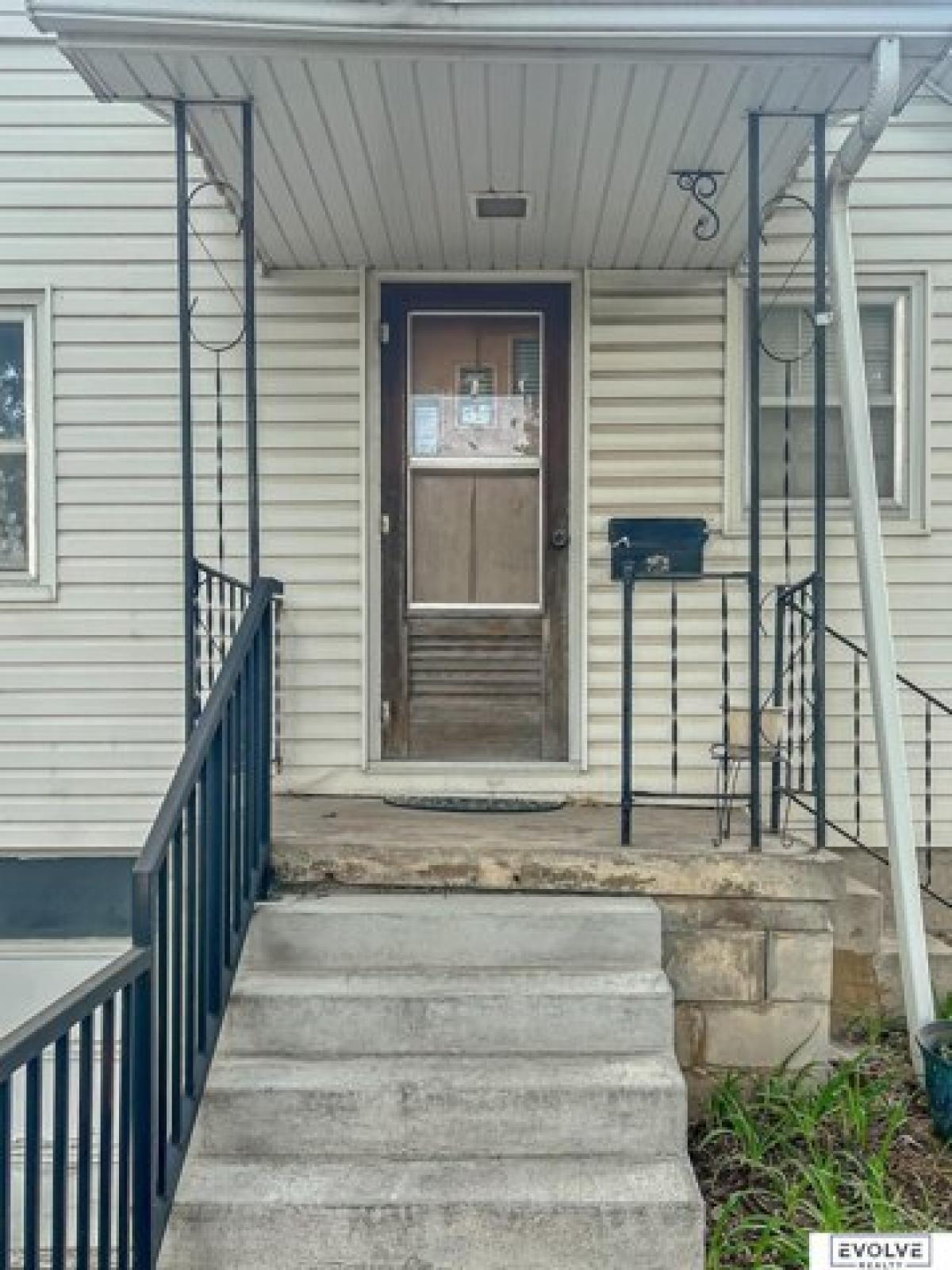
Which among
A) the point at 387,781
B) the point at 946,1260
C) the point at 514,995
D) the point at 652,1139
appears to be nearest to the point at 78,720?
the point at 387,781

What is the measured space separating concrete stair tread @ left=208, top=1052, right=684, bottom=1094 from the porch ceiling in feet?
8.29

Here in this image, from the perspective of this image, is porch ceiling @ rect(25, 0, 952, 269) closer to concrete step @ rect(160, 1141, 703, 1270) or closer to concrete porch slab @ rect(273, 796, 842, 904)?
concrete porch slab @ rect(273, 796, 842, 904)

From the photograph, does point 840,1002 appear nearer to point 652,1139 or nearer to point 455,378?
point 652,1139

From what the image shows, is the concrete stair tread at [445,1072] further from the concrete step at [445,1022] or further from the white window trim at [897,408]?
the white window trim at [897,408]

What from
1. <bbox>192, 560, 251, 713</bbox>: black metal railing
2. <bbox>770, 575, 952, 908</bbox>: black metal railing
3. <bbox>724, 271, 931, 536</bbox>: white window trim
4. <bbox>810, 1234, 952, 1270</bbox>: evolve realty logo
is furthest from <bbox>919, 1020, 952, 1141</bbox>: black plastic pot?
<bbox>192, 560, 251, 713</bbox>: black metal railing

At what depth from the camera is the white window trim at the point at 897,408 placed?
4633 mm

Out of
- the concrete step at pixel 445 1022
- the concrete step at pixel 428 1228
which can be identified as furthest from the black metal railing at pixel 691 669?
the concrete step at pixel 428 1228

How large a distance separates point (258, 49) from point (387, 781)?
9.01ft

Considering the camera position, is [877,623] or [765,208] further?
[765,208]

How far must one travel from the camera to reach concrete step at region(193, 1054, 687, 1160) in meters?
2.67

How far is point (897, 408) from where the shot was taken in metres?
4.70

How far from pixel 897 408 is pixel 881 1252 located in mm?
3281

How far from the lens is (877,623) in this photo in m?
3.41

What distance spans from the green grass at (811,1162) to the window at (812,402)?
2391 millimetres
